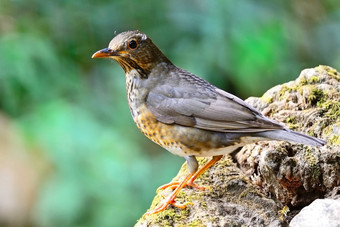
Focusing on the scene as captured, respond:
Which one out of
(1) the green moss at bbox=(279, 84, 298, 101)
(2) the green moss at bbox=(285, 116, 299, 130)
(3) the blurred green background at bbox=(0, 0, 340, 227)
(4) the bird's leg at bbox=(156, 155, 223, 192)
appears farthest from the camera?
(3) the blurred green background at bbox=(0, 0, 340, 227)

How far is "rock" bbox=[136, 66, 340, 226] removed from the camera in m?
3.62

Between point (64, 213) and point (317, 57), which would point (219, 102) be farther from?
point (317, 57)

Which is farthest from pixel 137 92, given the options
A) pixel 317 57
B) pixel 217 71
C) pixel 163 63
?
pixel 317 57

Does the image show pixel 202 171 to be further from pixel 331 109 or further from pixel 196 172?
pixel 331 109

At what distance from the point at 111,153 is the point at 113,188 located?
1.07 feet

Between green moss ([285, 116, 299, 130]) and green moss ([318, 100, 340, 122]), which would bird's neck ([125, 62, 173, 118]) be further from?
green moss ([318, 100, 340, 122])

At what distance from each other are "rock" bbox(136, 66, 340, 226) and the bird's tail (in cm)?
26

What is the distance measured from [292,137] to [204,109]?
26.9 inches

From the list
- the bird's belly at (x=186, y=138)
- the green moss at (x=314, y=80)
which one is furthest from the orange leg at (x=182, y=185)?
the green moss at (x=314, y=80)

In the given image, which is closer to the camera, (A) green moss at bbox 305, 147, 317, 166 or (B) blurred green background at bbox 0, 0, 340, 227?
(A) green moss at bbox 305, 147, 317, 166

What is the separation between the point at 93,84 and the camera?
6160mm

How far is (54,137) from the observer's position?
5199 mm

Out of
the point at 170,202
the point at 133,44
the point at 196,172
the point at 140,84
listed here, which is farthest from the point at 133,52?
the point at 170,202

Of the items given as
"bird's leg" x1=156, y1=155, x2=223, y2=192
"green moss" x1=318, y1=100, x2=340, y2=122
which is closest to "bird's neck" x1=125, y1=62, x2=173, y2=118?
"bird's leg" x1=156, y1=155, x2=223, y2=192
